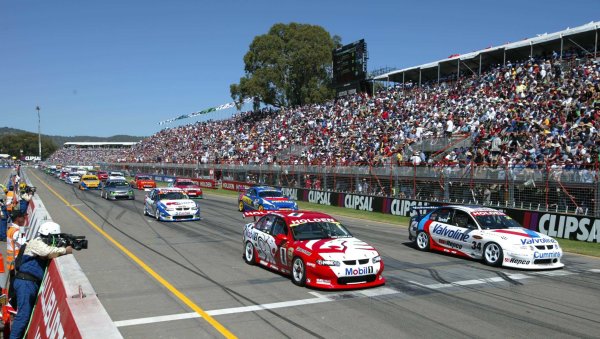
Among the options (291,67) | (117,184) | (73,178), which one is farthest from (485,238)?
(291,67)

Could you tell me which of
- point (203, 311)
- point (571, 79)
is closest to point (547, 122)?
point (571, 79)

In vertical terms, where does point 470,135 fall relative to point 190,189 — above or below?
above

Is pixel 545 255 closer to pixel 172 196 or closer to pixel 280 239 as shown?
pixel 280 239

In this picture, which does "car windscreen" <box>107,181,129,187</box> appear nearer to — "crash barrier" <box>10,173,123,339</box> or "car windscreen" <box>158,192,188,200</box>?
"car windscreen" <box>158,192,188,200</box>

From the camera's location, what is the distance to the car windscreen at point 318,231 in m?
10.9

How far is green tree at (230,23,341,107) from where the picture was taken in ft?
229

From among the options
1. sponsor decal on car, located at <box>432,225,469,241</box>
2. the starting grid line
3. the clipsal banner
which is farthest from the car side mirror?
sponsor decal on car, located at <box>432,225,469,241</box>

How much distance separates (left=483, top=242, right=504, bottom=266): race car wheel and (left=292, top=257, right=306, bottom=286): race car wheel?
5044 millimetres

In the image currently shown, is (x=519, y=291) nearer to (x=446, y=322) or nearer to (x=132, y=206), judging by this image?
(x=446, y=322)

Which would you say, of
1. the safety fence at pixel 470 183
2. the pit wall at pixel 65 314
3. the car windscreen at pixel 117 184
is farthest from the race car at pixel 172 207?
the pit wall at pixel 65 314

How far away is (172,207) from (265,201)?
4.43m

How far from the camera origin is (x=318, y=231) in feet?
36.3

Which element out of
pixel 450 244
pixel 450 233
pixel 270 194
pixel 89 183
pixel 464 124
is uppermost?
pixel 464 124

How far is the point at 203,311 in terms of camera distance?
8320 mm
